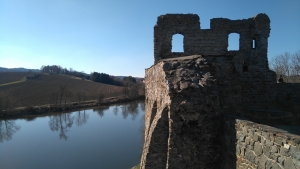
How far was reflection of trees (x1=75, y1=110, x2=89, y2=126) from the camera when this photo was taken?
2607 cm

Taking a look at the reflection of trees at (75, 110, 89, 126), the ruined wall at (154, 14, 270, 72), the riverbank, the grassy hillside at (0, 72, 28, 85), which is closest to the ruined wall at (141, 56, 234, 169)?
the ruined wall at (154, 14, 270, 72)

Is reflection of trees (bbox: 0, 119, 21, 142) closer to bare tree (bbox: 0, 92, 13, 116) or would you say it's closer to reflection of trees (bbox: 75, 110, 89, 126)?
bare tree (bbox: 0, 92, 13, 116)

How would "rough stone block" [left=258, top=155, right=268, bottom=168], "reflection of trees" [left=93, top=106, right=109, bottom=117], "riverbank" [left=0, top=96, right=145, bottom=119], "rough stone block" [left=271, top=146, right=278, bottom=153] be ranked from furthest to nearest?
"reflection of trees" [left=93, top=106, right=109, bottom=117] → "riverbank" [left=0, top=96, right=145, bottom=119] → "rough stone block" [left=258, top=155, right=268, bottom=168] → "rough stone block" [left=271, top=146, right=278, bottom=153]

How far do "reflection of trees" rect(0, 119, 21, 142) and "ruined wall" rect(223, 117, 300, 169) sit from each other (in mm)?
22621

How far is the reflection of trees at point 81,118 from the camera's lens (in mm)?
26070

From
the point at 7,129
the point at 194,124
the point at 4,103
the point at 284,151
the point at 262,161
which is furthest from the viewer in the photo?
the point at 4,103

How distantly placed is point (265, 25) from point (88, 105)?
32.0m

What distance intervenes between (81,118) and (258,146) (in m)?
28.0

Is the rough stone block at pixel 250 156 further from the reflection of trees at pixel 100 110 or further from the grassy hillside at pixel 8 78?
the grassy hillside at pixel 8 78

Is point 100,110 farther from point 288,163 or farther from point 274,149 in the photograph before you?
point 288,163

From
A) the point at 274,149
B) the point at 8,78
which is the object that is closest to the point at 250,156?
the point at 274,149

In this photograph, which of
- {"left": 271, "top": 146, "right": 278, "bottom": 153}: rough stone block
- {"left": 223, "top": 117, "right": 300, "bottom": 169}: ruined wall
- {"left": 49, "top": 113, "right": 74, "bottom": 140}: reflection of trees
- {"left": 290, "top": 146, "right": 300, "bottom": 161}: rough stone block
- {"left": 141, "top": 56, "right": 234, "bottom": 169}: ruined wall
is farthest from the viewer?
{"left": 49, "top": 113, "right": 74, "bottom": 140}: reflection of trees

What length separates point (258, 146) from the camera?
→ 2.65 m

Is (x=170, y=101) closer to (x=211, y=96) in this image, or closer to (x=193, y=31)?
(x=211, y=96)
